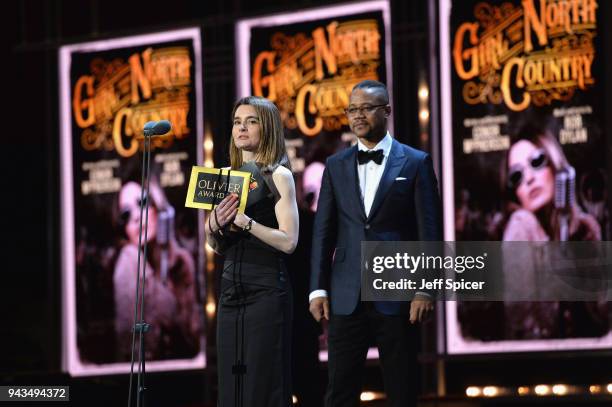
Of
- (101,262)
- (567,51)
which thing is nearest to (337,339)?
(567,51)

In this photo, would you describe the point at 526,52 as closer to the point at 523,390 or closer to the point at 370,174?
the point at 523,390

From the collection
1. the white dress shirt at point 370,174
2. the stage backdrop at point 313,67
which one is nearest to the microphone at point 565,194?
the stage backdrop at point 313,67

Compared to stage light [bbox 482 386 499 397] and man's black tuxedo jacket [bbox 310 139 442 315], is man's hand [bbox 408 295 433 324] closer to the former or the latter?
man's black tuxedo jacket [bbox 310 139 442 315]

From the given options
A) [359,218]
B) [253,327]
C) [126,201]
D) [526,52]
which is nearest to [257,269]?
[253,327]

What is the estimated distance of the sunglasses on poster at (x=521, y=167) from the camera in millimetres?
7555

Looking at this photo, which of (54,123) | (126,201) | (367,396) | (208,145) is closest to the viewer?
(367,396)

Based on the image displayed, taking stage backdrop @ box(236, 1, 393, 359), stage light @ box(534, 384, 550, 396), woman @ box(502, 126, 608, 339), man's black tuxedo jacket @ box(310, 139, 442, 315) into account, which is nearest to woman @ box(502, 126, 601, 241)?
woman @ box(502, 126, 608, 339)

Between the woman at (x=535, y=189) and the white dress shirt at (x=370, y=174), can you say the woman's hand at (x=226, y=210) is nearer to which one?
the white dress shirt at (x=370, y=174)

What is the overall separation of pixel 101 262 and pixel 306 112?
2.13 metres

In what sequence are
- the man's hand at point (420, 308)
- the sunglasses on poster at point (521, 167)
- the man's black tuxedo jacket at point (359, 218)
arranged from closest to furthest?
the man's hand at point (420, 308), the man's black tuxedo jacket at point (359, 218), the sunglasses on poster at point (521, 167)

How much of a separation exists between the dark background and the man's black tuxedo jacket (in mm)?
3404

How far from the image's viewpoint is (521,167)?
300 inches

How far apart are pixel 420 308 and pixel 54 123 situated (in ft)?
18.2

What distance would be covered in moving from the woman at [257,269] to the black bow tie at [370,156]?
31 centimetres
